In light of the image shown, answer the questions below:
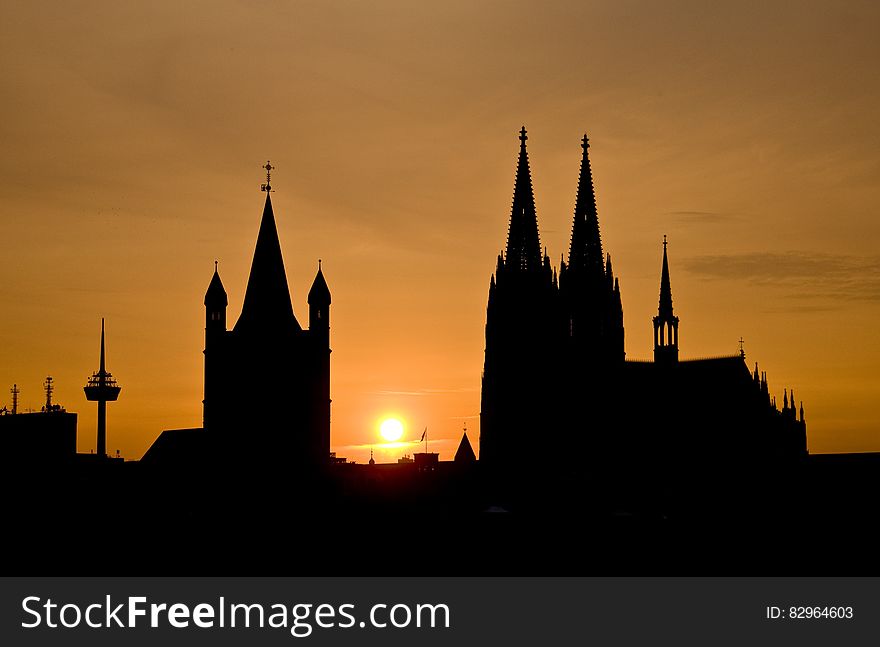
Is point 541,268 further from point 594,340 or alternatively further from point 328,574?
point 328,574

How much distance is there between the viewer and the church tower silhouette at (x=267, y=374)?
129625mm

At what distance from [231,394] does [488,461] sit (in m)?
20.0

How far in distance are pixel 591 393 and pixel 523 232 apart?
14031mm

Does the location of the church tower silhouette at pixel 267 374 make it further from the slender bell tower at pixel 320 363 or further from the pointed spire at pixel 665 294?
the pointed spire at pixel 665 294

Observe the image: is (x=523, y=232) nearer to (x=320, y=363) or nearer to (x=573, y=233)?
(x=573, y=233)

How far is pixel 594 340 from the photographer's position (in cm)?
13238

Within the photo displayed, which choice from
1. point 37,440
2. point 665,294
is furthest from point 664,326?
point 37,440

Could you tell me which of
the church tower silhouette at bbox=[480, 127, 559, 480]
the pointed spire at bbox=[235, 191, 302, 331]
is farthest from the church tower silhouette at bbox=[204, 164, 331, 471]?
the church tower silhouette at bbox=[480, 127, 559, 480]

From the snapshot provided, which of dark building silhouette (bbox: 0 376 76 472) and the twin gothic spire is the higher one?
the twin gothic spire

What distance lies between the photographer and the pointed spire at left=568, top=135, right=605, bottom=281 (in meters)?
131

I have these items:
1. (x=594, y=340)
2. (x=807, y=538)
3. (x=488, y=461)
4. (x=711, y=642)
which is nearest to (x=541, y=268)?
(x=594, y=340)

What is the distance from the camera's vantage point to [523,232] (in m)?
132

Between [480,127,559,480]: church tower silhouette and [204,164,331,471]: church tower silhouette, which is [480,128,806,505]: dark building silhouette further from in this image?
[204,164,331,471]: church tower silhouette

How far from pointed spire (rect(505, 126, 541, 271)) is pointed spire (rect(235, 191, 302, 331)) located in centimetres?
1719
